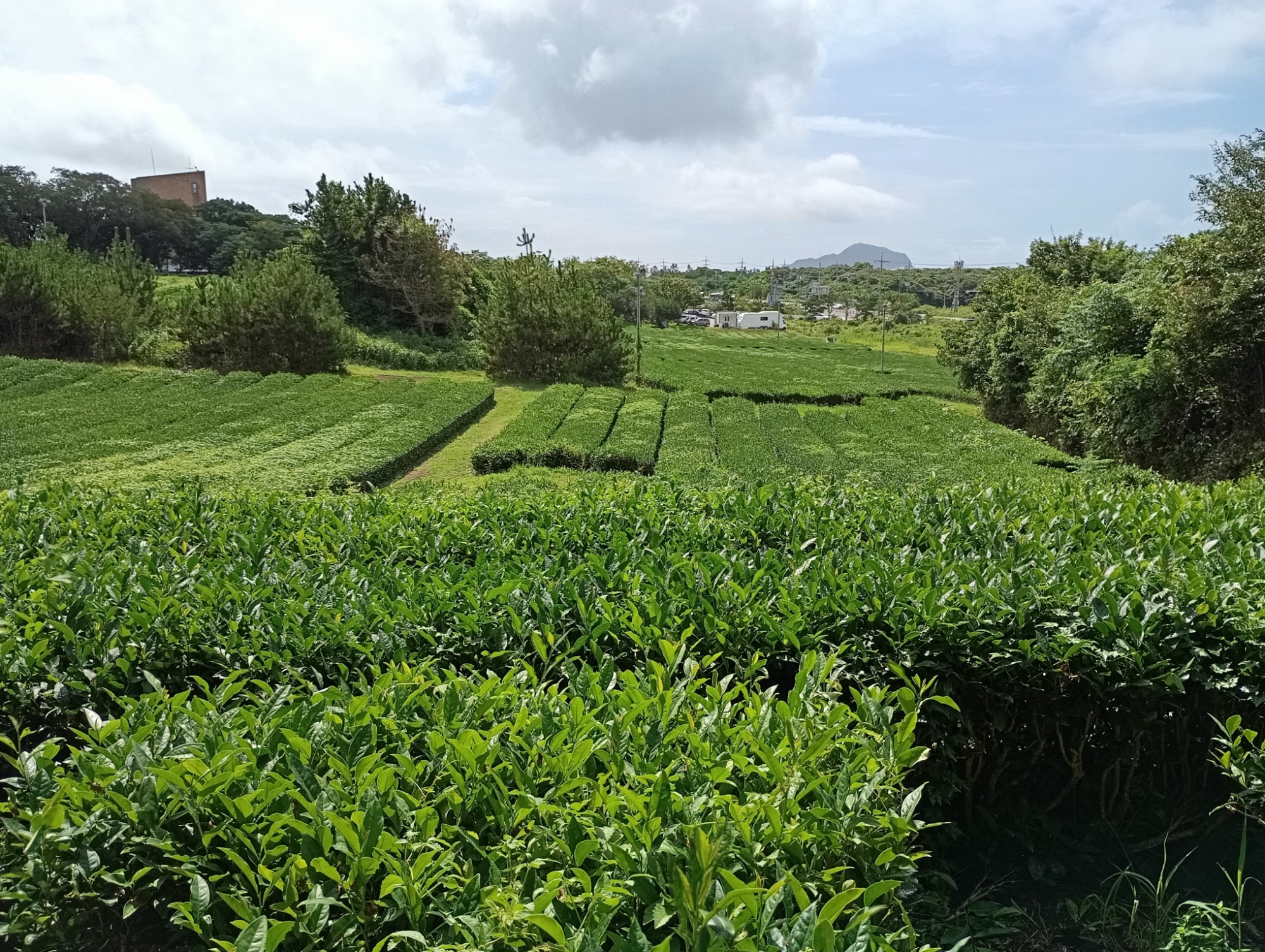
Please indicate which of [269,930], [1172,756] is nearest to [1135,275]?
[1172,756]

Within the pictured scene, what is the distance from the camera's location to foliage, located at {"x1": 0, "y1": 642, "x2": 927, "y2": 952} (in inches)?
62.3

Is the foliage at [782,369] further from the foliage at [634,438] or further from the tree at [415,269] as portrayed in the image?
the tree at [415,269]

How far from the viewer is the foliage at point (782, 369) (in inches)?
1185

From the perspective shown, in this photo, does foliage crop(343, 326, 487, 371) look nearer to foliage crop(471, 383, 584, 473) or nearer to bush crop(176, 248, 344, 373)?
bush crop(176, 248, 344, 373)

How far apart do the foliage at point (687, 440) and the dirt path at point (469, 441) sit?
14.4ft

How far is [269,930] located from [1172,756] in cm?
341

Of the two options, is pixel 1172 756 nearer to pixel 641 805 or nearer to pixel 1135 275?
pixel 641 805

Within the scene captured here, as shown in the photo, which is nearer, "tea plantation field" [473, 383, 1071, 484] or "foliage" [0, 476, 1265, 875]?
"foliage" [0, 476, 1265, 875]

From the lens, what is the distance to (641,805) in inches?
69.6

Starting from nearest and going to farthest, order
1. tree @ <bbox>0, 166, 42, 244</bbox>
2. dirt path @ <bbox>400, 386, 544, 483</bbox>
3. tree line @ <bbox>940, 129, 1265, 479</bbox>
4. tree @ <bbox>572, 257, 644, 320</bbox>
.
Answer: tree line @ <bbox>940, 129, 1265, 479</bbox>
dirt path @ <bbox>400, 386, 544, 483</bbox>
tree @ <bbox>0, 166, 42, 244</bbox>
tree @ <bbox>572, 257, 644, 320</bbox>

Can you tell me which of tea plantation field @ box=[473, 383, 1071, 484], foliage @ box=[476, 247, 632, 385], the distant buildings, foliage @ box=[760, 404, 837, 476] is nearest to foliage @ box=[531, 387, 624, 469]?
tea plantation field @ box=[473, 383, 1071, 484]

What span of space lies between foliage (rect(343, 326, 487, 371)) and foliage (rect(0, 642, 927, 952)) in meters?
31.6

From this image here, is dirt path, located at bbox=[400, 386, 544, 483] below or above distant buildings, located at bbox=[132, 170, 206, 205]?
below

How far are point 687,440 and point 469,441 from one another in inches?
235
